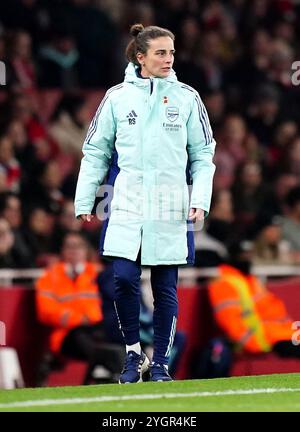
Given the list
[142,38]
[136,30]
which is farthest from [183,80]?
[142,38]

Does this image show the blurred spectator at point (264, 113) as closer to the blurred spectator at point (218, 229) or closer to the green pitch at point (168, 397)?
the blurred spectator at point (218, 229)

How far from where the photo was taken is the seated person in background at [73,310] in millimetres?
13250

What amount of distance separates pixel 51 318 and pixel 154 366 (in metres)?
4.29

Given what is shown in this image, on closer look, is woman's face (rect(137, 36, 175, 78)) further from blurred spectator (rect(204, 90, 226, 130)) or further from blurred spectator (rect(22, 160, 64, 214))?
blurred spectator (rect(204, 90, 226, 130))

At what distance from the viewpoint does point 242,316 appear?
13742 millimetres

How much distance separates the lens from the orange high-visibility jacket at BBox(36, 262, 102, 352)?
13289mm

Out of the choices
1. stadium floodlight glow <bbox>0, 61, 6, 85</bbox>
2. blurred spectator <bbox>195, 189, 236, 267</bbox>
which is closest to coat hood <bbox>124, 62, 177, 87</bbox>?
blurred spectator <bbox>195, 189, 236, 267</bbox>

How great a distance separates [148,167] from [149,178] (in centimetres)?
6

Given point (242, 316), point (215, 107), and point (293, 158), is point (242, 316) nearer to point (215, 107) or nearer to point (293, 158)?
point (293, 158)

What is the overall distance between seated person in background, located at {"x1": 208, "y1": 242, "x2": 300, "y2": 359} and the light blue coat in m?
4.64

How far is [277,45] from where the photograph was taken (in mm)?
20391

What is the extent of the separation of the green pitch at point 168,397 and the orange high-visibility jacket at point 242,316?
4.45m

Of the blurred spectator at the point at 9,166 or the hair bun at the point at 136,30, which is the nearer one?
the hair bun at the point at 136,30

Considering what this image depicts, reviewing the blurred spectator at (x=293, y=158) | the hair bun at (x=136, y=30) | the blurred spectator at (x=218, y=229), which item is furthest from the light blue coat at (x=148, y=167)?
the blurred spectator at (x=293, y=158)
